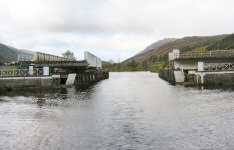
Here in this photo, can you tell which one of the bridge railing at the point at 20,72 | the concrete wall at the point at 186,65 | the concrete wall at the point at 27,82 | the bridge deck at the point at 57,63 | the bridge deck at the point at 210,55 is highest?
the bridge deck at the point at 210,55

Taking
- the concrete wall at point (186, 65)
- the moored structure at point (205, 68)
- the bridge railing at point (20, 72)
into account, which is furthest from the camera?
the concrete wall at point (186, 65)

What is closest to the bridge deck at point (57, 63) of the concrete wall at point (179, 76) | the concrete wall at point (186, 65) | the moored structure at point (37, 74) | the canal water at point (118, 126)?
the moored structure at point (37, 74)

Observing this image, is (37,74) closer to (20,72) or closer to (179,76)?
(20,72)

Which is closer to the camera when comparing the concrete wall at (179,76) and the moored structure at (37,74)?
the moored structure at (37,74)

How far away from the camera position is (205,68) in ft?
224

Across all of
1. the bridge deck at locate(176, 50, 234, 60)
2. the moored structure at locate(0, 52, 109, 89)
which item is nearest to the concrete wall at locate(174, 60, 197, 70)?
the bridge deck at locate(176, 50, 234, 60)

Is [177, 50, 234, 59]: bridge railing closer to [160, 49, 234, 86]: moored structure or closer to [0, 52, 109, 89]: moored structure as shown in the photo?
[160, 49, 234, 86]: moored structure

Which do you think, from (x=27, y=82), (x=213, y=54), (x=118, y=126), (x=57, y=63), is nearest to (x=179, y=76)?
(x=213, y=54)

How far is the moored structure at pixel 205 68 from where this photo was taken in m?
63.6

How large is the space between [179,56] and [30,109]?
39.2m

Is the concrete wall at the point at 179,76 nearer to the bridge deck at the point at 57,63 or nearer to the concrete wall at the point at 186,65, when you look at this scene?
the concrete wall at the point at 186,65

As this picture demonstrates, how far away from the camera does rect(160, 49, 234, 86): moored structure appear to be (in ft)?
209

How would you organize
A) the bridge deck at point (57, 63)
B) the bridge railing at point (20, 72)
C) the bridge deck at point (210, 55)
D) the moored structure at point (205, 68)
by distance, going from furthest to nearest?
the bridge deck at point (210, 55)
the bridge deck at point (57, 63)
the moored structure at point (205, 68)
the bridge railing at point (20, 72)

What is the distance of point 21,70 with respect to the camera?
64.3 meters
